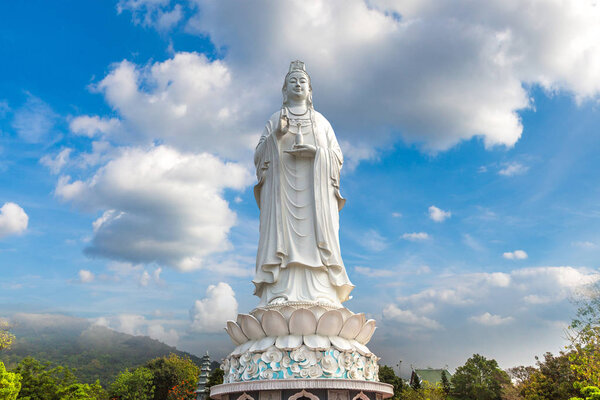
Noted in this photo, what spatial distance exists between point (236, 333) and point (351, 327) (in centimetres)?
194

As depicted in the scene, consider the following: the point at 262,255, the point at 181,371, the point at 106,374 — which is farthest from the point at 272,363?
the point at 106,374

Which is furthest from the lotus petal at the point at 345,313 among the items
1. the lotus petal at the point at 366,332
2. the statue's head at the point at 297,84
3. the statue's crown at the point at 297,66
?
the statue's crown at the point at 297,66

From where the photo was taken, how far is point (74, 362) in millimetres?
36375

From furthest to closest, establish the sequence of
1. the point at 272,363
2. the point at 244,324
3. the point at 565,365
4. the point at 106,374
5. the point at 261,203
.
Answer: the point at 106,374, the point at 565,365, the point at 261,203, the point at 244,324, the point at 272,363

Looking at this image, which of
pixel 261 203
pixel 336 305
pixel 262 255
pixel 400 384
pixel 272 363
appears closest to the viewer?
Answer: pixel 272 363

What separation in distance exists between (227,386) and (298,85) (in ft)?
20.5

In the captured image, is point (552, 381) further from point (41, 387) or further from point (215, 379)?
point (41, 387)

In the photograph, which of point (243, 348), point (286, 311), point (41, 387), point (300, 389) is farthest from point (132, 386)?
point (300, 389)

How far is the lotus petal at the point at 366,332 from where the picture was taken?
25.5 feet

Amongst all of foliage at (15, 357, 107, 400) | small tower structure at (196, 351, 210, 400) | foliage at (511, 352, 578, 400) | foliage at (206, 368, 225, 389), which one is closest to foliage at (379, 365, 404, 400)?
foliage at (511, 352, 578, 400)

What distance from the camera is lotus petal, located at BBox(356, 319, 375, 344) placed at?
7.78 metres

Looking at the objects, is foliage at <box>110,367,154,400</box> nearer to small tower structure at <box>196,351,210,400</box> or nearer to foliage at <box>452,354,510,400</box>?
small tower structure at <box>196,351,210,400</box>

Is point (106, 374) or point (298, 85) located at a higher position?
point (298, 85)

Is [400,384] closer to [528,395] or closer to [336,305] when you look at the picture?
[528,395]
